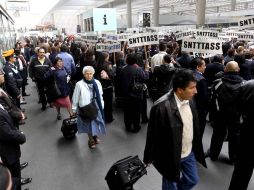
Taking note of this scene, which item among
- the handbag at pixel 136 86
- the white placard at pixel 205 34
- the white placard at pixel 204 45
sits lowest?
the handbag at pixel 136 86

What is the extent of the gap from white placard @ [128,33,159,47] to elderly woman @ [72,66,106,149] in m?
2.42

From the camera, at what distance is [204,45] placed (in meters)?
6.11

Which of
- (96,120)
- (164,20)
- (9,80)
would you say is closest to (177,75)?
(96,120)

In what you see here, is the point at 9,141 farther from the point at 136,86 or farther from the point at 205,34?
the point at 205,34

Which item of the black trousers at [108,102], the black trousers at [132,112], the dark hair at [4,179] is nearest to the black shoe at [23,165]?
the black trousers at [132,112]

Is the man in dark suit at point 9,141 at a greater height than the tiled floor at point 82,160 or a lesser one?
greater

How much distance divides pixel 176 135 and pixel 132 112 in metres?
3.57

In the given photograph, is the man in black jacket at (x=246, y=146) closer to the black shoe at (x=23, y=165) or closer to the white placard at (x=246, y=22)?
the white placard at (x=246, y=22)

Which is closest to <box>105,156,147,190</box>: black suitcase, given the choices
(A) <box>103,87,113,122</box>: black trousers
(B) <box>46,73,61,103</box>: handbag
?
(A) <box>103,87,113,122</box>: black trousers

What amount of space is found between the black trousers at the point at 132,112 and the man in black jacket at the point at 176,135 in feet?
10.4

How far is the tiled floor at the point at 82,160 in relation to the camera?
430 cm

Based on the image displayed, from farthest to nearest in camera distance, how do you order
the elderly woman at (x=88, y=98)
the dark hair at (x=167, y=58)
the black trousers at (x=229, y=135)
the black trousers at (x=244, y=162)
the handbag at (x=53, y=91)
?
the handbag at (x=53, y=91)
the dark hair at (x=167, y=58)
the elderly woman at (x=88, y=98)
the black trousers at (x=229, y=135)
the black trousers at (x=244, y=162)

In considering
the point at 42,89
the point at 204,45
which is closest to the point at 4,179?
the point at 204,45

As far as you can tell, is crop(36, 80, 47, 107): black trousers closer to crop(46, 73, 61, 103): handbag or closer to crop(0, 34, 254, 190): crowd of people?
crop(0, 34, 254, 190): crowd of people
